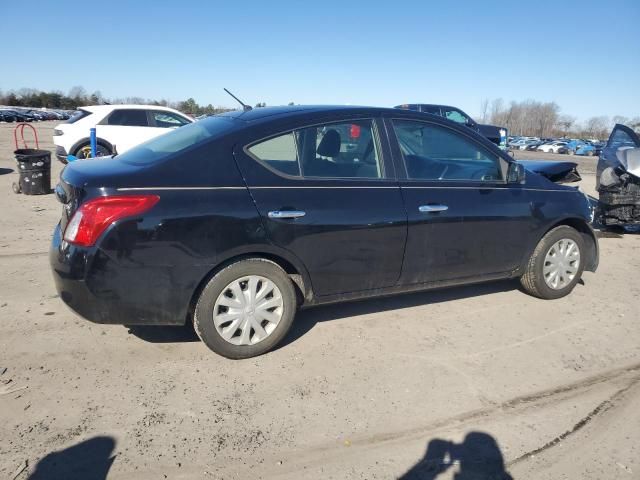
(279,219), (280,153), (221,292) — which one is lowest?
(221,292)

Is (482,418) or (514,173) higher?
(514,173)

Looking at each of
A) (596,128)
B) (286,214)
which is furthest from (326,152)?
(596,128)

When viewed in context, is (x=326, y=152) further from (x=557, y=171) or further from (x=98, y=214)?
(x=557, y=171)

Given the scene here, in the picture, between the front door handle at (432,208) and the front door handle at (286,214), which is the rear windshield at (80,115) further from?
the front door handle at (432,208)

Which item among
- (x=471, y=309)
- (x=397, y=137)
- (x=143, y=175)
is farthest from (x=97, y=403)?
(x=471, y=309)

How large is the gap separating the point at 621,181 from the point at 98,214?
7.58 meters

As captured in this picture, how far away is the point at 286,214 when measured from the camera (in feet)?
10.2

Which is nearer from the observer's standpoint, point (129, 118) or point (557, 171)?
point (557, 171)

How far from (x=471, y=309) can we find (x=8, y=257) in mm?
4912

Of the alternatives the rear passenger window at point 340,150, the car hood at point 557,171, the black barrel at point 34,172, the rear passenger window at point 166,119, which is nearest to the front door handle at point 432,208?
the rear passenger window at point 340,150

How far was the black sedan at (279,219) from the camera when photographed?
2805mm

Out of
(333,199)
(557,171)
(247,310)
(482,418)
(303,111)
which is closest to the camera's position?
(482,418)

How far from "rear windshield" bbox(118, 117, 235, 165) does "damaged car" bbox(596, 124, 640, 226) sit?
6.51 metres

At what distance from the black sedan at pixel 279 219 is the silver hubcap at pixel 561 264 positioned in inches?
12.4
